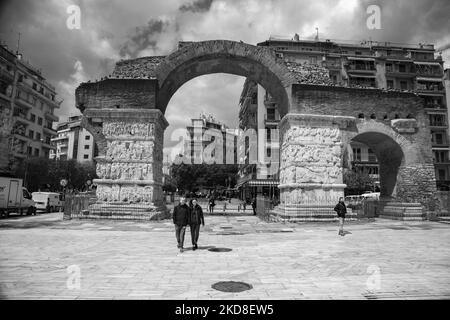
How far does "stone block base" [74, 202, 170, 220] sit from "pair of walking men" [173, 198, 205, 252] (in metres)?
8.00

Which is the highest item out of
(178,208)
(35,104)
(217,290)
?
(35,104)

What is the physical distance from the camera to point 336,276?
5.94 m

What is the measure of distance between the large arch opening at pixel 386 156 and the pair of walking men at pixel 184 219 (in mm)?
12386

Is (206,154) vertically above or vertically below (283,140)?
above

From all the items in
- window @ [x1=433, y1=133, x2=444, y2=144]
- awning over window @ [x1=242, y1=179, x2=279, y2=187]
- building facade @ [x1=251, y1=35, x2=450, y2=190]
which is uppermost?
building facade @ [x1=251, y1=35, x2=450, y2=190]

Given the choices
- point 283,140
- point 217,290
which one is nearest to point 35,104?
point 283,140

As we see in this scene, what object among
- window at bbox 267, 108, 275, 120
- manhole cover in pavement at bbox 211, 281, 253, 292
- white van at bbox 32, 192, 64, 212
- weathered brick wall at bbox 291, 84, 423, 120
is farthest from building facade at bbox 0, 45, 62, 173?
manhole cover in pavement at bbox 211, 281, 253, 292

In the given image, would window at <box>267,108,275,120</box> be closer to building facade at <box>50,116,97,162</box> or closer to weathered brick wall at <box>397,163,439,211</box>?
weathered brick wall at <box>397,163,439,211</box>

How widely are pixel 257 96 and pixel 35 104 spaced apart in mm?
36886

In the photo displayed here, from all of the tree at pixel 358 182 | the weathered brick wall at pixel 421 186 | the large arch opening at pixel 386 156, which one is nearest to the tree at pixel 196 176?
the tree at pixel 358 182

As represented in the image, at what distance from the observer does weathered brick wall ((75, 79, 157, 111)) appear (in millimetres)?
17344

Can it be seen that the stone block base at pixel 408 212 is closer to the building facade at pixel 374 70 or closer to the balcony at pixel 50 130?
the building facade at pixel 374 70
